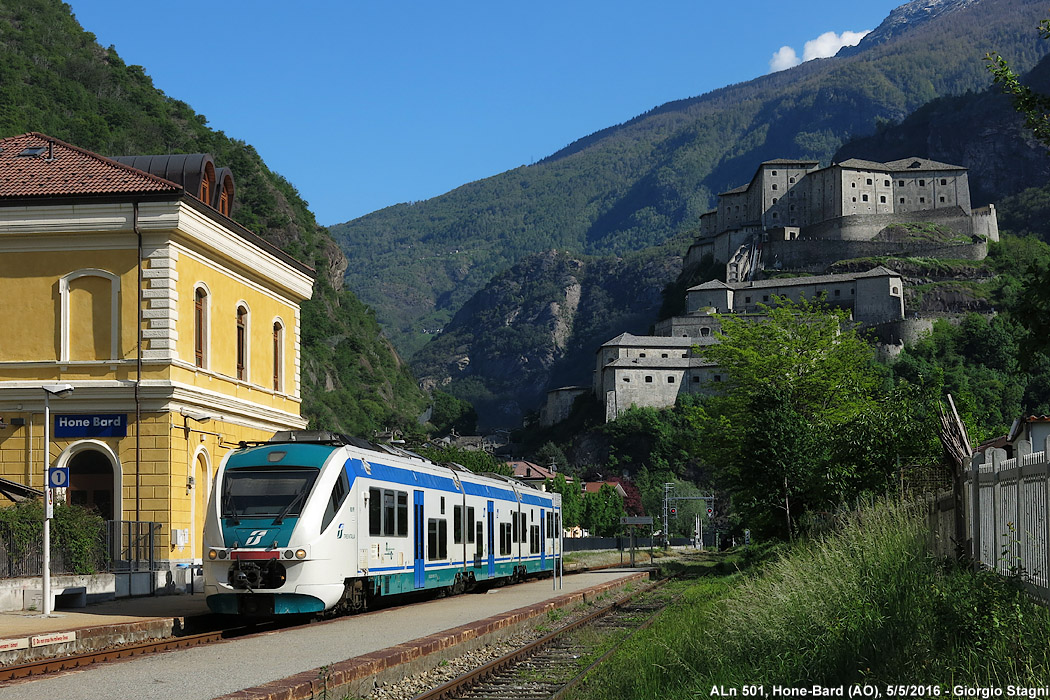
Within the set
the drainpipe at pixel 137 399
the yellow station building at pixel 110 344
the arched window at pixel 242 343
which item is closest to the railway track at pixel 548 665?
the yellow station building at pixel 110 344

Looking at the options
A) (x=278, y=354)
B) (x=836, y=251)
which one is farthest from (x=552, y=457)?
(x=278, y=354)

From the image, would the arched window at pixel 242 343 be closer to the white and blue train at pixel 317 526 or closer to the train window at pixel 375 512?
the white and blue train at pixel 317 526

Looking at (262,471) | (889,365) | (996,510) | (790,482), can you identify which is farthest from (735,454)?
(889,365)

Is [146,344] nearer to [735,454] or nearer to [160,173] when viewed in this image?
[160,173]

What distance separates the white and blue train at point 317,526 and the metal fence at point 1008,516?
9390 millimetres

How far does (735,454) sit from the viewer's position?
47438 millimetres

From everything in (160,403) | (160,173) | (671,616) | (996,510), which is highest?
(160,173)

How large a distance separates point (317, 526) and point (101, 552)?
8434mm

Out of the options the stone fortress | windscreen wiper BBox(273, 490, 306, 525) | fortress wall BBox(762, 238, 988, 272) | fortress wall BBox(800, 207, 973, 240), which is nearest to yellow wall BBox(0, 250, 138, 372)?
windscreen wiper BBox(273, 490, 306, 525)

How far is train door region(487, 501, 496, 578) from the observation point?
30594mm

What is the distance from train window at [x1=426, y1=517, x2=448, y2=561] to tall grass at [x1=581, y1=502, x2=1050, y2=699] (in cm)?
944

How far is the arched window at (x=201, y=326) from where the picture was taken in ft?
96.4

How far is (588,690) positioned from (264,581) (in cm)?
749

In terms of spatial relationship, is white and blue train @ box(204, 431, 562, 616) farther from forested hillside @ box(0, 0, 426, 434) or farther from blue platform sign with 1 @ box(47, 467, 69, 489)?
forested hillside @ box(0, 0, 426, 434)
